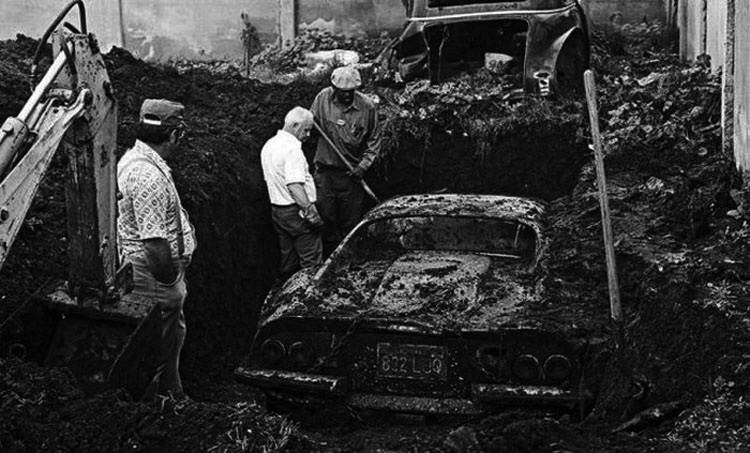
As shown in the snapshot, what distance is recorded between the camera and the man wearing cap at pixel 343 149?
11.7 metres

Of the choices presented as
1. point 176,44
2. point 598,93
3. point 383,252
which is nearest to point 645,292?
point 383,252

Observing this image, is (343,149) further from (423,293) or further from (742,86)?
(423,293)

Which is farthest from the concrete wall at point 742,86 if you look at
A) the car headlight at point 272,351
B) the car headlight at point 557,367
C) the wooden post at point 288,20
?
the wooden post at point 288,20

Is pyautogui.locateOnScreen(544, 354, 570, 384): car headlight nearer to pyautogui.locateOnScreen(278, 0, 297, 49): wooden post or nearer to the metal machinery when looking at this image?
the metal machinery

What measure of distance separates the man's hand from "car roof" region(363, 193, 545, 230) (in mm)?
3112

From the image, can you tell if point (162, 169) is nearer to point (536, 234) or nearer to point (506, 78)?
point (536, 234)

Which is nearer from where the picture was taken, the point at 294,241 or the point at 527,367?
the point at 527,367

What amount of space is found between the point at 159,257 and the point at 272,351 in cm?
92

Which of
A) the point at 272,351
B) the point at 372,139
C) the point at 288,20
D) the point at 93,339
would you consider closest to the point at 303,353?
the point at 272,351

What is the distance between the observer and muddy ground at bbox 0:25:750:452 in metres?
5.34

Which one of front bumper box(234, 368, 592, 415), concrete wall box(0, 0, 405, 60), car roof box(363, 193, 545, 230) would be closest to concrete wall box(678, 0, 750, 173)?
car roof box(363, 193, 545, 230)

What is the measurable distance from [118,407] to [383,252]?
3.13 m

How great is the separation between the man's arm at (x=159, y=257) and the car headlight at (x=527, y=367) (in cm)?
226

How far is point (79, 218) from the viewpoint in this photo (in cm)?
617
